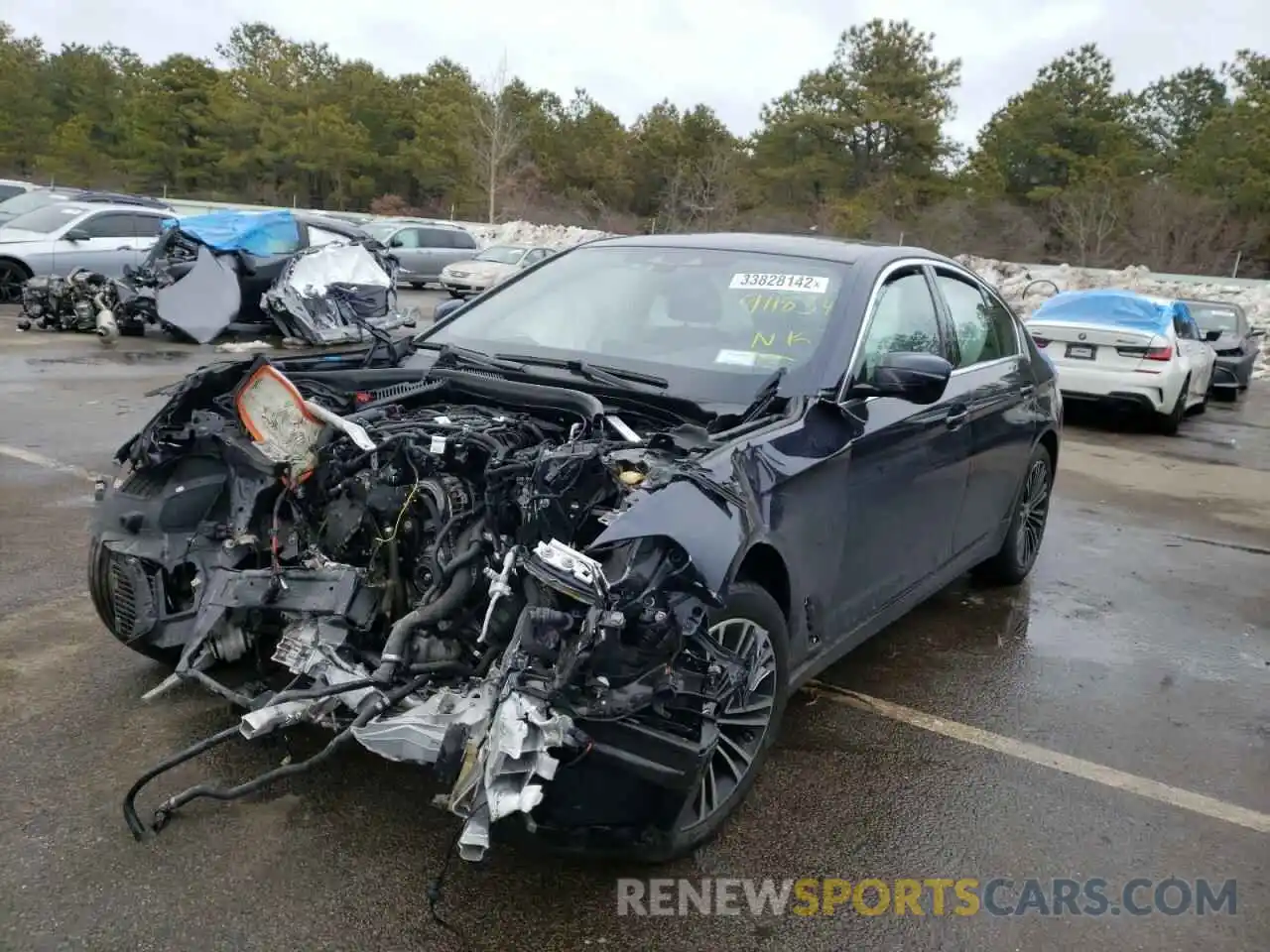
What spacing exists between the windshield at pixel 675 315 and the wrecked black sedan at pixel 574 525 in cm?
1

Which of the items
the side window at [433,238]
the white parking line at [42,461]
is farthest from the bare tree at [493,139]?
the white parking line at [42,461]

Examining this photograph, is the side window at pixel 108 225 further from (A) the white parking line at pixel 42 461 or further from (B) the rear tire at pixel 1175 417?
(B) the rear tire at pixel 1175 417

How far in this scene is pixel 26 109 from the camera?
57.0 meters

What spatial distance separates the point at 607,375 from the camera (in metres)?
3.91

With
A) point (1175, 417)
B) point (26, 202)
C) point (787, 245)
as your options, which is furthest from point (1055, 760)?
point (26, 202)

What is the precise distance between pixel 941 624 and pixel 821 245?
201 centimetres

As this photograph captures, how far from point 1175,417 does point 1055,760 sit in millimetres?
9736

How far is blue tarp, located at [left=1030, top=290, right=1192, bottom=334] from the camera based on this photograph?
1217 cm

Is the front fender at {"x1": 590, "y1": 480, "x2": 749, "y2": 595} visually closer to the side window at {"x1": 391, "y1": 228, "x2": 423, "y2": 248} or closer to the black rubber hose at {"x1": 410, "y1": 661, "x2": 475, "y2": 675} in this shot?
the black rubber hose at {"x1": 410, "y1": 661, "x2": 475, "y2": 675}

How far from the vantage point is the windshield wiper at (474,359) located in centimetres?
409

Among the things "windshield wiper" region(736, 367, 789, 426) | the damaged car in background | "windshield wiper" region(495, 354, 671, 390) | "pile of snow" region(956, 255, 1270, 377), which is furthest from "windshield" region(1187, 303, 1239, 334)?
"windshield wiper" region(495, 354, 671, 390)

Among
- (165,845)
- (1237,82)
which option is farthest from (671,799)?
(1237,82)

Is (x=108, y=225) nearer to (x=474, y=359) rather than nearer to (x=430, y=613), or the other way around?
(x=474, y=359)

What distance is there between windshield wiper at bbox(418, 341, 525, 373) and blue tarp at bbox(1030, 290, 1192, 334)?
9.74 metres
